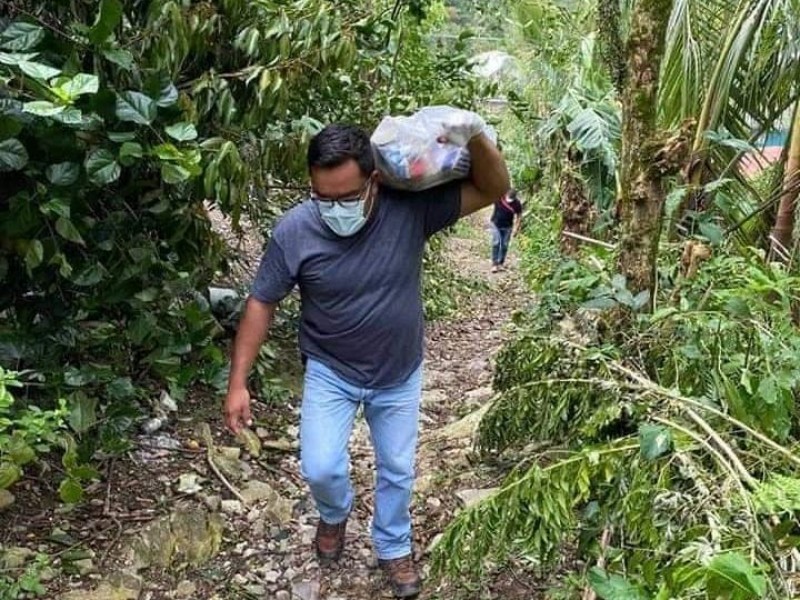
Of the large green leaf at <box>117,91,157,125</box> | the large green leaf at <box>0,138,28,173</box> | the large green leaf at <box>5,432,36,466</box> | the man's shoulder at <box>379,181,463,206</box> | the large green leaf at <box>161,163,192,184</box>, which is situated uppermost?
the large green leaf at <box>117,91,157,125</box>

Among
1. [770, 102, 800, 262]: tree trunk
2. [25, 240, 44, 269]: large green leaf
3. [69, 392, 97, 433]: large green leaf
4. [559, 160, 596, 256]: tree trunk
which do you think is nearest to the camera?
[25, 240, 44, 269]: large green leaf

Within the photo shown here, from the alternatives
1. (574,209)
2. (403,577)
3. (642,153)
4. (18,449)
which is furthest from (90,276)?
(574,209)

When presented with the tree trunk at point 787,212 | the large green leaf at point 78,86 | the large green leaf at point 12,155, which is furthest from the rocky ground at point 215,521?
the tree trunk at point 787,212

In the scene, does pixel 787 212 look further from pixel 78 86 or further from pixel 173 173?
pixel 78 86

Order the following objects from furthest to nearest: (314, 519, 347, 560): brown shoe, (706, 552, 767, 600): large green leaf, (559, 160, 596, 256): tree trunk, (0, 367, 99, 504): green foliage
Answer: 1. (559, 160, 596, 256): tree trunk
2. (314, 519, 347, 560): brown shoe
3. (0, 367, 99, 504): green foliage
4. (706, 552, 767, 600): large green leaf

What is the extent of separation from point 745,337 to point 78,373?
2072mm

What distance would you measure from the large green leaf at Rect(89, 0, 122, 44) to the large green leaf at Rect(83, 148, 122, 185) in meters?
0.30

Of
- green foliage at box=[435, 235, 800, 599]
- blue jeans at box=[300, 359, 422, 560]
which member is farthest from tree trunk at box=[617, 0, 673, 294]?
blue jeans at box=[300, 359, 422, 560]

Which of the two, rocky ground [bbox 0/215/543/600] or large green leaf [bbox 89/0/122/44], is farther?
rocky ground [bbox 0/215/543/600]

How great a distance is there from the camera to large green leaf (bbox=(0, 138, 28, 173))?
77.9 inches

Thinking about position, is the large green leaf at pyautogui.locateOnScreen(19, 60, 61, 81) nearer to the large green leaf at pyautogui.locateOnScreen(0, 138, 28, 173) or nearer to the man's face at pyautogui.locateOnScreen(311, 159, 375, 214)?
the large green leaf at pyautogui.locateOnScreen(0, 138, 28, 173)

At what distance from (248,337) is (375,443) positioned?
61 cm

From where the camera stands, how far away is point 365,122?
5.35 m

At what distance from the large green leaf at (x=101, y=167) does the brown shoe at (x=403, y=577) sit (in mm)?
1699
